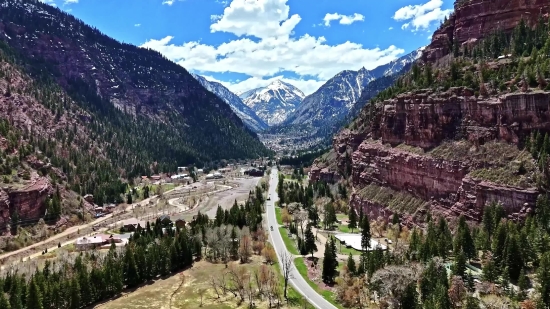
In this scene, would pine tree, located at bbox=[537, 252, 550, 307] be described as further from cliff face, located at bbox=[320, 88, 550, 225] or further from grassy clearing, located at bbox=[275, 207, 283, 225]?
grassy clearing, located at bbox=[275, 207, 283, 225]

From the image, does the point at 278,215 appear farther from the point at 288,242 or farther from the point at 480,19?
the point at 480,19

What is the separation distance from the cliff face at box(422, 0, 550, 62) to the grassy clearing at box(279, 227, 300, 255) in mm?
108141

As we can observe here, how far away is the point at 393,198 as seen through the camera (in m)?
141

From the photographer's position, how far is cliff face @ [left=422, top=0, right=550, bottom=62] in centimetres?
14975

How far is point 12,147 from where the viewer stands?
152m

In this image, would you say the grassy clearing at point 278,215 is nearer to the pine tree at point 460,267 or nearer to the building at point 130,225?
the building at point 130,225

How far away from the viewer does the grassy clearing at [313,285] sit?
8019 centimetres

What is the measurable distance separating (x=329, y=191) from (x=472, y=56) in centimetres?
7792

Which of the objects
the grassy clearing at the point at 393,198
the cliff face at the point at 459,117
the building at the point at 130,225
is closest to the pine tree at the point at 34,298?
the building at the point at 130,225

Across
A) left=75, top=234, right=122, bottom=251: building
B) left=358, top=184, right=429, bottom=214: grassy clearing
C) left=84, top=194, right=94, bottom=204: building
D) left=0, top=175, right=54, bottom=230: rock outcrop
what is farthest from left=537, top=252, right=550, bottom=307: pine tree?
left=84, top=194, right=94, bottom=204: building

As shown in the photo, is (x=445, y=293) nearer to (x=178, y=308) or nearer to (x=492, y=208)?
(x=492, y=208)

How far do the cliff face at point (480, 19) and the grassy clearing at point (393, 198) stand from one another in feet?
240

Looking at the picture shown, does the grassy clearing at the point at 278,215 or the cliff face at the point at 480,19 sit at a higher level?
the cliff face at the point at 480,19

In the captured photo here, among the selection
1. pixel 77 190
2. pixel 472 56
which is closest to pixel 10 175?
pixel 77 190
